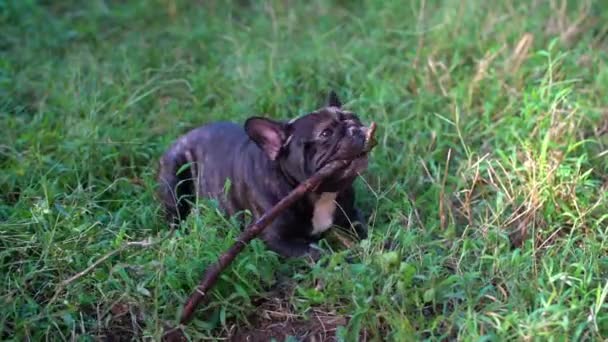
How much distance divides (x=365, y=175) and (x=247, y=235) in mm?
1320

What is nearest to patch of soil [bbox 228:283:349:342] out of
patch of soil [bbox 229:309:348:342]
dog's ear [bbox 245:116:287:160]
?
patch of soil [bbox 229:309:348:342]

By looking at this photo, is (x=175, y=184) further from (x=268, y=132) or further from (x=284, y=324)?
(x=284, y=324)

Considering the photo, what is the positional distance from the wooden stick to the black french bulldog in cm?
10

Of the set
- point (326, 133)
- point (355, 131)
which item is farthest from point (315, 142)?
point (355, 131)

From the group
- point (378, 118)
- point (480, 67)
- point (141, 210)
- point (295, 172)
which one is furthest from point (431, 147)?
point (141, 210)

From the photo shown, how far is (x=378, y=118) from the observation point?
6.01m

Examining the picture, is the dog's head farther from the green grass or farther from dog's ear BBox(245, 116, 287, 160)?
the green grass

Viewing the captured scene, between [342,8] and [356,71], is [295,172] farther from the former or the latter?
[342,8]

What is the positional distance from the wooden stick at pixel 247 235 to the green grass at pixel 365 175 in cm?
11

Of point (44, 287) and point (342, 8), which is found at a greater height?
point (342, 8)

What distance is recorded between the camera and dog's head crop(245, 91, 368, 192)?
466 cm

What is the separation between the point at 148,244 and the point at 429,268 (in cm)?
126

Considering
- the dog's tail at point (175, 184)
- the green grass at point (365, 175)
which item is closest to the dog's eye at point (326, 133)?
the green grass at point (365, 175)

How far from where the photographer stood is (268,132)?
4.87 metres
